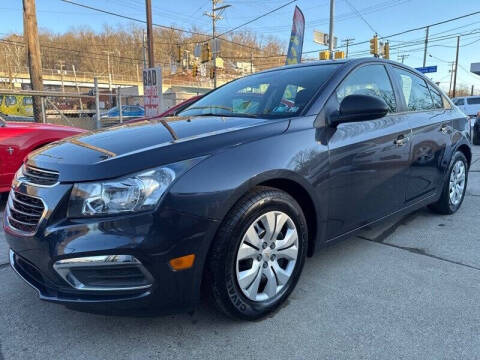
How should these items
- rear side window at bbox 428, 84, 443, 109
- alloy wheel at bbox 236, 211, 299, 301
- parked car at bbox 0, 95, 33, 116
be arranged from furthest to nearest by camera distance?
parked car at bbox 0, 95, 33, 116
rear side window at bbox 428, 84, 443, 109
alloy wheel at bbox 236, 211, 299, 301

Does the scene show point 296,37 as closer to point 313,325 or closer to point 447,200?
point 447,200

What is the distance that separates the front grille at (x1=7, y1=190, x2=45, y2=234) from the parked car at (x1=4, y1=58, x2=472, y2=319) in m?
0.01

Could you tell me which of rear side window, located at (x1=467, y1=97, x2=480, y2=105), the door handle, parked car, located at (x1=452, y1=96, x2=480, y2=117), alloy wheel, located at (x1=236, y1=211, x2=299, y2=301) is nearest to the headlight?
alloy wheel, located at (x1=236, y1=211, x2=299, y2=301)

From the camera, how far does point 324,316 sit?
7.40 feet

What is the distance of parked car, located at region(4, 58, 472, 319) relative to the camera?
1.77m

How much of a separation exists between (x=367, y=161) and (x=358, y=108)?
18.6 inches

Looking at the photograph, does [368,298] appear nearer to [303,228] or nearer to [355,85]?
[303,228]

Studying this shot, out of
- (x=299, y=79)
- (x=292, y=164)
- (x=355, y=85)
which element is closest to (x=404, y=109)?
(x=355, y=85)

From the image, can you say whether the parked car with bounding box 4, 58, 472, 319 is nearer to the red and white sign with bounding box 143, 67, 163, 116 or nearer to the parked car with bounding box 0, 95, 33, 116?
the red and white sign with bounding box 143, 67, 163, 116

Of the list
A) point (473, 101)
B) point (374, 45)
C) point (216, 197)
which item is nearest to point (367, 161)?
point (216, 197)

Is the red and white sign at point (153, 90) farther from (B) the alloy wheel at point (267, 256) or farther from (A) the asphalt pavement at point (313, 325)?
(B) the alloy wheel at point (267, 256)

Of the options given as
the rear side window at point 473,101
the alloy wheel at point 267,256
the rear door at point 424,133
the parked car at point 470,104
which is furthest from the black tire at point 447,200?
the rear side window at point 473,101

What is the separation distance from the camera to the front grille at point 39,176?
1.93 metres

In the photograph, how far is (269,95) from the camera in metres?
2.93
